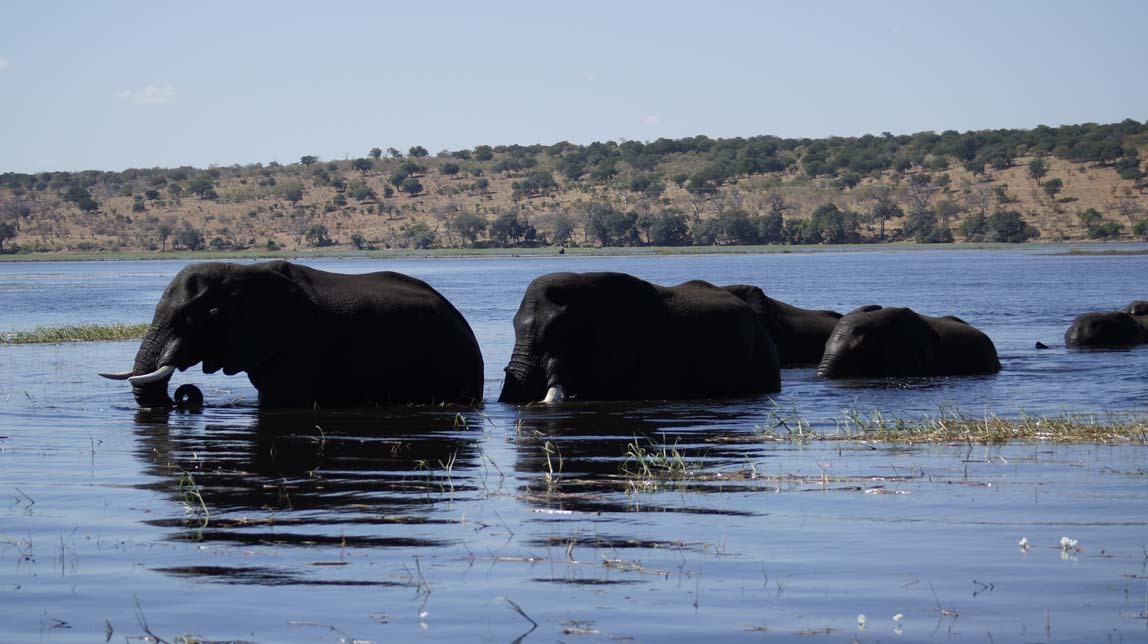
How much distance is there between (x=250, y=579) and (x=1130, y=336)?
20.3 m

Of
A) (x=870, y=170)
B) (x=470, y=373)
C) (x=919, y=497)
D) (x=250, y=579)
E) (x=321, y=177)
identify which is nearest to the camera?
(x=250, y=579)

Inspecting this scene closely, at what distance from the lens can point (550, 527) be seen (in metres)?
9.28

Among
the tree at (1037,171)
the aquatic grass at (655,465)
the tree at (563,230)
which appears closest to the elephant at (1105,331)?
the aquatic grass at (655,465)

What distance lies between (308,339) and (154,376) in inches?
56.4

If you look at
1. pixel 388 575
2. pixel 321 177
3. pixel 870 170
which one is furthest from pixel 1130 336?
pixel 321 177

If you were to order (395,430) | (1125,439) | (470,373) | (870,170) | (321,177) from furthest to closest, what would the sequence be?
(321,177) → (870,170) → (470,373) → (395,430) → (1125,439)

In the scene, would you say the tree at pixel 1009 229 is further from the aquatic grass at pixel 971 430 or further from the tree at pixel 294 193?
the aquatic grass at pixel 971 430

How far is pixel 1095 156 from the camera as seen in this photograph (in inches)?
4313

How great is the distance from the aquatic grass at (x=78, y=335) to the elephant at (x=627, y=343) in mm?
14027

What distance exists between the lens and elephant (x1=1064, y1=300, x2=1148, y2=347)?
2530 centimetres

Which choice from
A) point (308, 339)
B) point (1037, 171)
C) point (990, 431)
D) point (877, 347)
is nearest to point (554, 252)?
point (1037, 171)

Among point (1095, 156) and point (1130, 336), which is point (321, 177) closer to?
point (1095, 156)

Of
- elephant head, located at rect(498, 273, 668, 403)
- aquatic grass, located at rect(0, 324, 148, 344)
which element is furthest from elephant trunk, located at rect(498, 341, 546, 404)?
aquatic grass, located at rect(0, 324, 148, 344)

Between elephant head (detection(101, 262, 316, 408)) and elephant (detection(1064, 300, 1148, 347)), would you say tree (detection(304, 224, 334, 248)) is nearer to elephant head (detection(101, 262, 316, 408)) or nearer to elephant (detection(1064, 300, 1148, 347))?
elephant (detection(1064, 300, 1148, 347))
